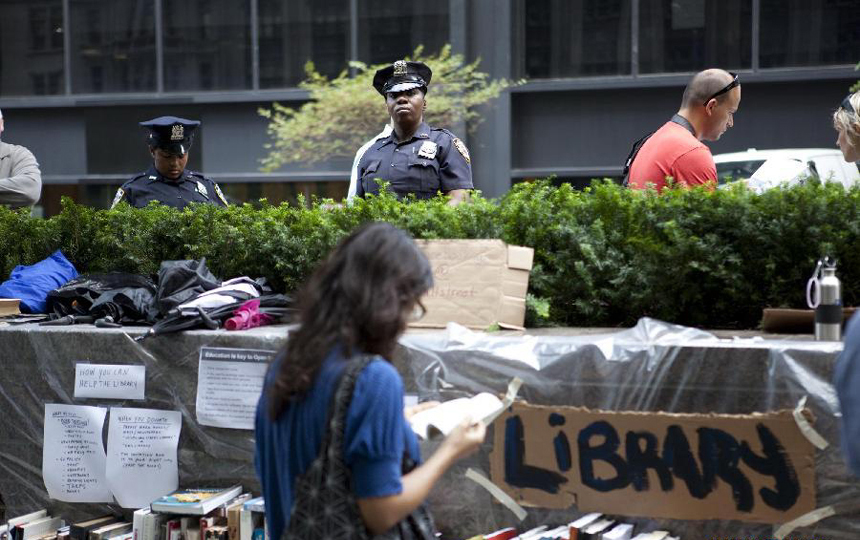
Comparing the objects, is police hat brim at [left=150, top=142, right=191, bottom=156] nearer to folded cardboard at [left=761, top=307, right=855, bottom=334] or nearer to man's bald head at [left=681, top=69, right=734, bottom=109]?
man's bald head at [left=681, top=69, right=734, bottom=109]

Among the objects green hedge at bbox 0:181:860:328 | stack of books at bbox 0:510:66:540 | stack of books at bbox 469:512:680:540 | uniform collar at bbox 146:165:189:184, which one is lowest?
stack of books at bbox 0:510:66:540

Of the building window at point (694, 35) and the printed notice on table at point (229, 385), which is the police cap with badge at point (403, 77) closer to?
the printed notice on table at point (229, 385)

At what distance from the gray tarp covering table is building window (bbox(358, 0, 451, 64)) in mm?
14887

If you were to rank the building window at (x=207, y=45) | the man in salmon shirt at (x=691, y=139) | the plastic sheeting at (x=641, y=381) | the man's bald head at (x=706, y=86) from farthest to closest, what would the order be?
the building window at (x=207, y=45), the man's bald head at (x=706, y=86), the man in salmon shirt at (x=691, y=139), the plastic sheeting at (x=641, y=381)

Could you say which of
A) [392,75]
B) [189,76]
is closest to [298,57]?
[189,76]

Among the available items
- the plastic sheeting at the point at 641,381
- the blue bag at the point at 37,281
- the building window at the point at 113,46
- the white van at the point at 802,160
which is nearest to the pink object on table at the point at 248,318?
the plastic sheeting at the point at 641,381

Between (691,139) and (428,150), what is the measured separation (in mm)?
1643

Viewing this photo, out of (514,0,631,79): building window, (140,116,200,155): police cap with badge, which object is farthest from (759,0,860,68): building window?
(140,116,200,155): police cap with badge

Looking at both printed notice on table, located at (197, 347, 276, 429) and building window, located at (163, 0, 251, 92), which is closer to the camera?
printed notice on table, located at (197, 347, 276, 429)

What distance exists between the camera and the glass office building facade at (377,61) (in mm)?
18156

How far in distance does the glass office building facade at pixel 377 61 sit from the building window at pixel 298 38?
26 mm

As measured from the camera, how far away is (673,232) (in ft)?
15.8

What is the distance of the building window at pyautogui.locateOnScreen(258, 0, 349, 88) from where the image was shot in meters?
20.1

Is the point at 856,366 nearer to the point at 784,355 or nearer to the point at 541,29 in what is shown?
the point at 784,355
